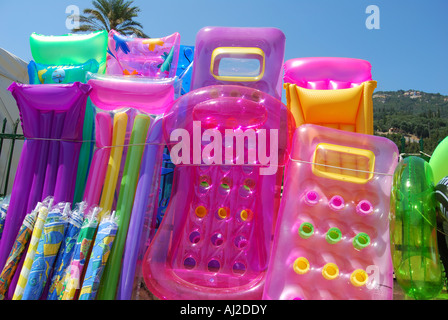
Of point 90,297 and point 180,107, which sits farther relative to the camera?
point 180,107

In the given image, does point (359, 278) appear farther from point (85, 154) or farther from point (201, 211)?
point (85, 154)

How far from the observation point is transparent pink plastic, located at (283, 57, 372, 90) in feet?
9.82

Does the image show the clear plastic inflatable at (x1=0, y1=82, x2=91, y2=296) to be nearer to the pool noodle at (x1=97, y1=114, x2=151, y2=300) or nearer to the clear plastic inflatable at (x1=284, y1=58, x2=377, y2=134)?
the pool noodle at (x1=97, y1=114, x2=151, y2=300)

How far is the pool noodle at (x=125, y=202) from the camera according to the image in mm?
2023

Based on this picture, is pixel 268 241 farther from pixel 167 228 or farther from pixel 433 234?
pixel 433 234

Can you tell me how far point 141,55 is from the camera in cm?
342

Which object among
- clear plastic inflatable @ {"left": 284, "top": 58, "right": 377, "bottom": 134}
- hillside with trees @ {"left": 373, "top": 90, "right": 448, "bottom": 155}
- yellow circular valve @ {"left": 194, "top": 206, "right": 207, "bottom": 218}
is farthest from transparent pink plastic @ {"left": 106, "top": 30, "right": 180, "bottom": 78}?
hillside with trees @ {"left": 373, "top": 90, "right": 448, "bottom": 155}

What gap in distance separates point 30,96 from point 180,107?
3.55 feet

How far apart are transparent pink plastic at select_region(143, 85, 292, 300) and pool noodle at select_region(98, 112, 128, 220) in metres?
0.32

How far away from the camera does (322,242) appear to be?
78.0 inches
